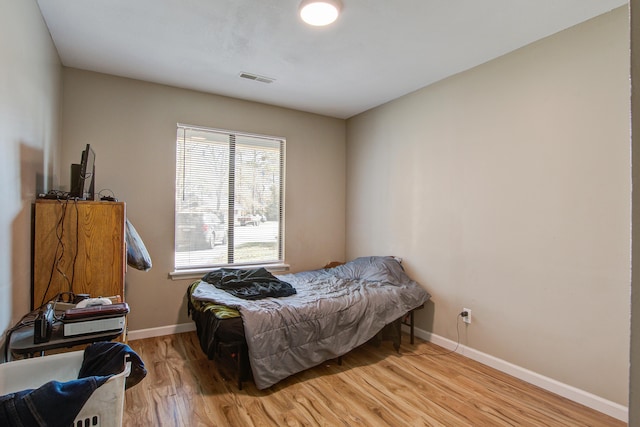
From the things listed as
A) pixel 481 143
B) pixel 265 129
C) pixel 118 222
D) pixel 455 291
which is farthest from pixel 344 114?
pixel 118 222

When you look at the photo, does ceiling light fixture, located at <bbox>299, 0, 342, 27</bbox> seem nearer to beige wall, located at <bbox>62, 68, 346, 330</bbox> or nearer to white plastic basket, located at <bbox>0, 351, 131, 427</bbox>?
beige wall, located at <bbox>62, 68, 346, 330</bbox>

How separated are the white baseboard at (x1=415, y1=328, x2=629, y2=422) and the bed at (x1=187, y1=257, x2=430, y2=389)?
564 millimetres

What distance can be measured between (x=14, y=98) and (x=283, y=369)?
237 centimetres

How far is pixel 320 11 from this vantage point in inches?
87.1

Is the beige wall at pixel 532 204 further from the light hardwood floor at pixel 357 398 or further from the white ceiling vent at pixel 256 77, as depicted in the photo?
the white ceiling vent at pixel 256 77

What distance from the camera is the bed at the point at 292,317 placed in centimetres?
250

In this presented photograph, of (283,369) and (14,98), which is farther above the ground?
(14,98)

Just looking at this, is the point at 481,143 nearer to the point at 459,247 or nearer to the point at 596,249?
the point at 459,247

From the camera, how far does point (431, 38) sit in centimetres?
259

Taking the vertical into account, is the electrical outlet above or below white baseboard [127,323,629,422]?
above

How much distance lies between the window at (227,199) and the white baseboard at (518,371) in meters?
A: 0.68

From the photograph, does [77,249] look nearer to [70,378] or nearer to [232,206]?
[70,378]

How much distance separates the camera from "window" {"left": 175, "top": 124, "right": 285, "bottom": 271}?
3.74 meters

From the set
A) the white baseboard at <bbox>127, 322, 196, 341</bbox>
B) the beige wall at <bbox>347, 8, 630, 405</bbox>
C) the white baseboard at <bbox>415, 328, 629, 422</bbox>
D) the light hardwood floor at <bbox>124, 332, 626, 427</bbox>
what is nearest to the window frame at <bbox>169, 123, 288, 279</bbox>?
the white baseboard at <bbox>127, 322, 196, 341</bbox>
